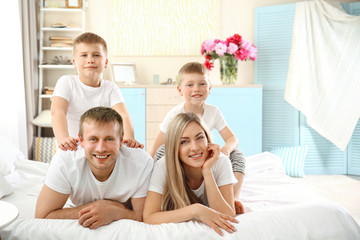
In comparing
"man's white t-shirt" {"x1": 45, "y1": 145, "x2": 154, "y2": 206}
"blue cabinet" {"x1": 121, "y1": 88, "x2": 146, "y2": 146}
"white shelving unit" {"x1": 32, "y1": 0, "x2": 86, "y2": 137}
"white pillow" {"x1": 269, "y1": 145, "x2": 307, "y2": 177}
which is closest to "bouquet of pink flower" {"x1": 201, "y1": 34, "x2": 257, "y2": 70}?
"blue cabinet" {"x1": 121, "y1": 88, "x2": 146, "y2": 146}

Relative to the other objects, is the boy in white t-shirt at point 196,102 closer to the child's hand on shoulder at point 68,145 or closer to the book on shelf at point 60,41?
the child's hand on shoulder at point 68,145

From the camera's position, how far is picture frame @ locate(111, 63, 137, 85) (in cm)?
411

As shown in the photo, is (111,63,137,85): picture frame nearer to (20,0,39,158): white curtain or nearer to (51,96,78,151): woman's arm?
(20,0,39,158): white curtain

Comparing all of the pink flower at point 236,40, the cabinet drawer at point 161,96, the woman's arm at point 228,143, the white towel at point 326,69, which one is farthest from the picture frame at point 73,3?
the woman's arm at point 228,143

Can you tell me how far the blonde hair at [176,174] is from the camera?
5.05ft

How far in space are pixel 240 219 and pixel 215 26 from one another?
10.7 feet

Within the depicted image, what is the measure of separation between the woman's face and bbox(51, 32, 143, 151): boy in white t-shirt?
472 millimetres

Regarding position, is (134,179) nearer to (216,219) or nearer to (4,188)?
(216,219)

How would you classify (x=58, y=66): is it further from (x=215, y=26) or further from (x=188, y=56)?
(x=215, y=26)

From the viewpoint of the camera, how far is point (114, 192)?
1556 mm

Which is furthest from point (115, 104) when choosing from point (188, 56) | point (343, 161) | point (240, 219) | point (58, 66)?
point (343, 161)

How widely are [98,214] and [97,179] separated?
0.61 ft

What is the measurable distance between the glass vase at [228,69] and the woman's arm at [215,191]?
250 cm

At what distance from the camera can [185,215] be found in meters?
1.44
